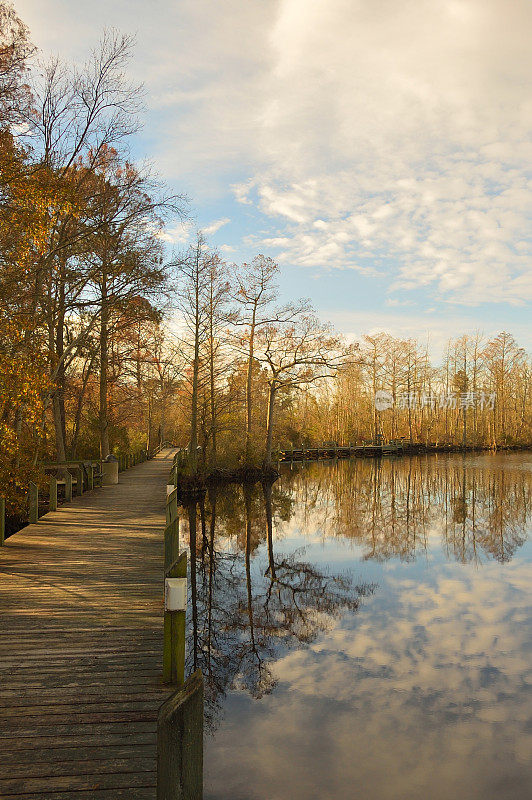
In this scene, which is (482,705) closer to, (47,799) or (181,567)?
(181,567)

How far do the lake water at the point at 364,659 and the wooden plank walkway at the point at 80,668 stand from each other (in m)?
1.46

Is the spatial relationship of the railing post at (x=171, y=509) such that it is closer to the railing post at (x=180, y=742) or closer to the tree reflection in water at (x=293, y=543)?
the tree reflection in water at (x=293, y=543)

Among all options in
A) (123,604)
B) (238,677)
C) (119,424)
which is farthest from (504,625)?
(119,424)

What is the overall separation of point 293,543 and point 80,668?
11.7m

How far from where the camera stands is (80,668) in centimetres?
494

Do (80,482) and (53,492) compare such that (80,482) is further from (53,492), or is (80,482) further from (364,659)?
(364,659)

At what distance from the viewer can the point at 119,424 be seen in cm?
2784

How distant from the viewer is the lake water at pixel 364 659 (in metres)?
5.45

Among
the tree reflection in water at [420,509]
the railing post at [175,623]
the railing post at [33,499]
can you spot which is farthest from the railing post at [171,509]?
the tree reflection in water at [420,509]

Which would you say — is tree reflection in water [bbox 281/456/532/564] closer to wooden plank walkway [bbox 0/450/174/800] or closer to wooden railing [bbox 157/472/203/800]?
wooden plank walkway [bbox 0/450/174/800]

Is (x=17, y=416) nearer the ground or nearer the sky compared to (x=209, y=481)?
nearer the sky

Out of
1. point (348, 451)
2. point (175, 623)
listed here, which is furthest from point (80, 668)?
point (348, 451)

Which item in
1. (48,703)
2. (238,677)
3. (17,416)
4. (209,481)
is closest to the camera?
(48,703)

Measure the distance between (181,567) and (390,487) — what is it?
83.7ft
